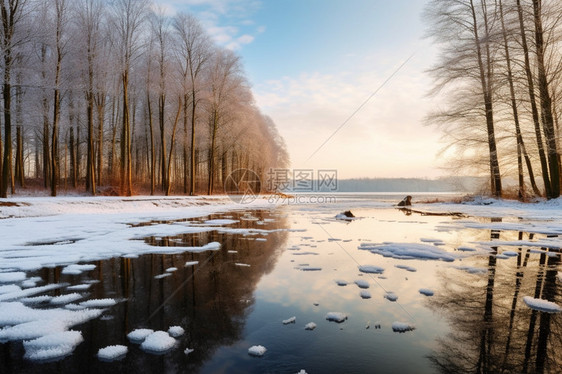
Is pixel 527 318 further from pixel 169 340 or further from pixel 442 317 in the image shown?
pixel 169 340

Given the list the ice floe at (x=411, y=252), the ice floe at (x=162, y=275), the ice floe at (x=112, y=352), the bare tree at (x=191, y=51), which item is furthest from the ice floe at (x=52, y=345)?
the bare tree at (x=191, y=51)

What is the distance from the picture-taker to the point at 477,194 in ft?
68.6

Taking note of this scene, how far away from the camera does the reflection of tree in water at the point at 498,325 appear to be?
219cm

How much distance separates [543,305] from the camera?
3.25 m

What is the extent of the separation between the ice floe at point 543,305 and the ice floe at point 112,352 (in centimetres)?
398

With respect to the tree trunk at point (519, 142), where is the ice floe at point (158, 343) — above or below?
below

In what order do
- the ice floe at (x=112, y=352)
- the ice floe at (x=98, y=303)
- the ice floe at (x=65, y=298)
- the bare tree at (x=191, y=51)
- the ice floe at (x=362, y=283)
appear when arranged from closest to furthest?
the ice floe at (x=112, y=352) → the ice floe at (x=98, y=303) → the ice floe at (x=65, y=298) → the ice floe at (x=362, y=283) → the bare tree at (x=191, y=51)

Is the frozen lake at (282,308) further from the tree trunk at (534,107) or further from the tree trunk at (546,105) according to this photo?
the tree trunk at (534,107)

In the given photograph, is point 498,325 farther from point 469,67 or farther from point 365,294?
point 469,67

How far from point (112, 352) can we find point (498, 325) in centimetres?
331

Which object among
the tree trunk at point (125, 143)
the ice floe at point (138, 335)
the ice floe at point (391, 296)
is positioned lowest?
the ice floe at point (391, 296)

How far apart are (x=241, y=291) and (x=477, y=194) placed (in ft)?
72.3

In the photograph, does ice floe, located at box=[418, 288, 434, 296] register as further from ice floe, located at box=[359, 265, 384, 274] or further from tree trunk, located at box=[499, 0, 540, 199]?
tree trunk, located at box=[499, 0, 540, 199]

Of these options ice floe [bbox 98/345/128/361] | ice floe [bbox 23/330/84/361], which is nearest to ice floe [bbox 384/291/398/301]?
ice floe [bbox 98/345/128/361]
